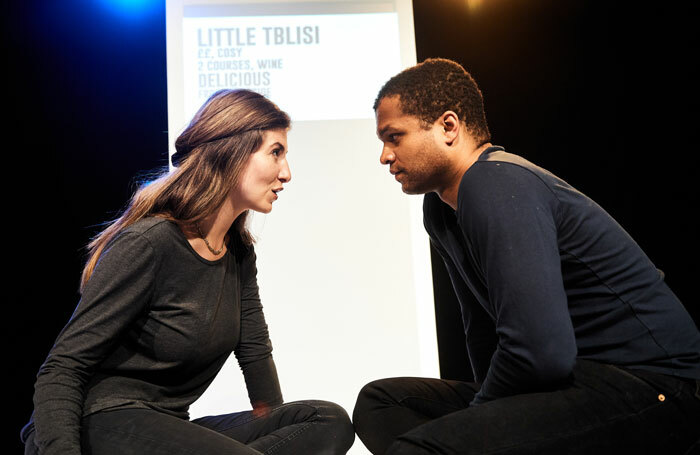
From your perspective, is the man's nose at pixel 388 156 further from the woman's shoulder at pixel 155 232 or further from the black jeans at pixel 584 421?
the black jeans at pixel 584 421

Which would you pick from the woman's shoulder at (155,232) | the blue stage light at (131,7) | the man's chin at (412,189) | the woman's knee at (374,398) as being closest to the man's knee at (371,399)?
the woman's knee at (374,398)

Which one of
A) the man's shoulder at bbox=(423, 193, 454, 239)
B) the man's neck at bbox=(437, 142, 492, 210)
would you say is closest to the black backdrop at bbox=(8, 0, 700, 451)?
the man's shoulder at bbox=(423, 193, 454, 239)

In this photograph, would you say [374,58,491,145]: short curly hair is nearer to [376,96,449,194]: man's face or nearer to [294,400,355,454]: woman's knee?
[376,96,449,194]: man's face

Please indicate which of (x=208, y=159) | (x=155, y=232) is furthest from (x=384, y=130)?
(x=155, y=232)

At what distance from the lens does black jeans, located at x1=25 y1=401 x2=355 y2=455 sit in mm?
1105

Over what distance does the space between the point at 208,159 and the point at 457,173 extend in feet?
1.98

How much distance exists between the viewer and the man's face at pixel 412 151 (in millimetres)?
1354

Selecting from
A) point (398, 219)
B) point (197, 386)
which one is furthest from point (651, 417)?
point (398, 219)

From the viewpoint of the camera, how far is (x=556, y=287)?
972 mm

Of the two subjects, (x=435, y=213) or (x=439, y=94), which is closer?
(x=439, y=94)

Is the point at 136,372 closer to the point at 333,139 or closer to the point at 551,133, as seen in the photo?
the point at 333,139

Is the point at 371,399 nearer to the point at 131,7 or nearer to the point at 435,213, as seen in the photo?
the point at 435,213

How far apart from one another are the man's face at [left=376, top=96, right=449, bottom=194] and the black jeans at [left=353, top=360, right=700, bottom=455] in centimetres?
53

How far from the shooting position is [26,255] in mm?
2703
